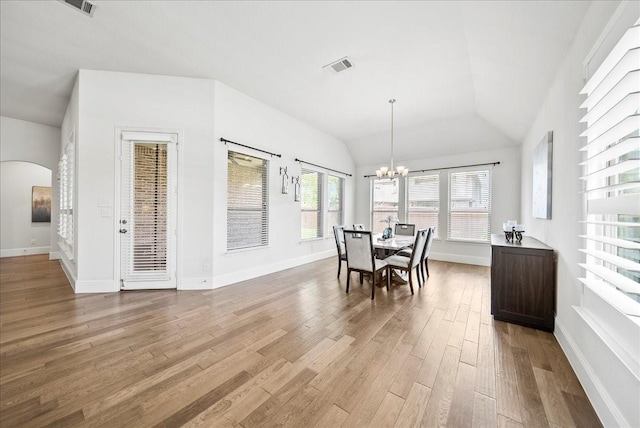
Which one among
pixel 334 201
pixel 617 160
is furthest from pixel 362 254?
pixel 334 201

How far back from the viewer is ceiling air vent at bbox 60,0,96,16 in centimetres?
233

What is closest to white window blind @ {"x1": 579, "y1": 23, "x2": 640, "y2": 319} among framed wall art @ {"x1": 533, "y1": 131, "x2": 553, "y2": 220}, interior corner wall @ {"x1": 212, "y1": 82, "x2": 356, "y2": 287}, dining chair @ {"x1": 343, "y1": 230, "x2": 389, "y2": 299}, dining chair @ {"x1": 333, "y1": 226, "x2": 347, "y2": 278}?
framed wall art @ {"x1": 533, "y1": 131, "x2": 553, "y2": 220}

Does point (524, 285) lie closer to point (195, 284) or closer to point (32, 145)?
point (195, 284)

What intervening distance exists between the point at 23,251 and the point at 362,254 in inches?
341

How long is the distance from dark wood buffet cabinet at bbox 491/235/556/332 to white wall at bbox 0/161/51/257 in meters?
10.2

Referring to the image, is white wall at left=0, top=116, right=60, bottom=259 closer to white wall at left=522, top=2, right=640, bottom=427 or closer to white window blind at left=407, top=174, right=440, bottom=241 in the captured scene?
white window blind at left=407, top=174, right=440, bottom=241

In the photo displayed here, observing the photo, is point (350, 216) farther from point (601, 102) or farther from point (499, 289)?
point (601, 102)

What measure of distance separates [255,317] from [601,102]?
325 cm

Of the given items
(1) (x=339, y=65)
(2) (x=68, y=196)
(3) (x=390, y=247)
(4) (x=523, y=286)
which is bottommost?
(4) (x=523, y=286)

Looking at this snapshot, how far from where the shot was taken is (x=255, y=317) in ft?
8.91

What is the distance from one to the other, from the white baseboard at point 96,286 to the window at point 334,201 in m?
4.33

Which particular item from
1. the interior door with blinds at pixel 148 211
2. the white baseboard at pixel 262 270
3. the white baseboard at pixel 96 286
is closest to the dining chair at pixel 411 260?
the white baseboard at pixel 262 270

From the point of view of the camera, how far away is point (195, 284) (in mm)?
3641

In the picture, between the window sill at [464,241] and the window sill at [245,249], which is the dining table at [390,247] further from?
the window sill at [464,241]
